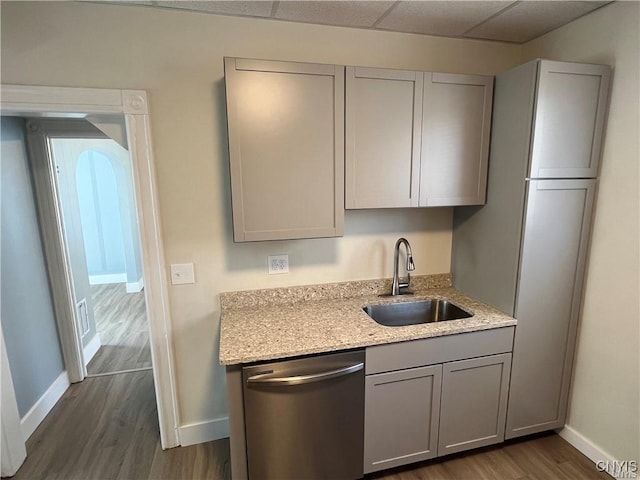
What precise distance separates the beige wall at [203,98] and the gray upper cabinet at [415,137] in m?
0.33

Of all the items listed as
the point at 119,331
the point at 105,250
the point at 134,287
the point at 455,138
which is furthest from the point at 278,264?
the point at 105,250

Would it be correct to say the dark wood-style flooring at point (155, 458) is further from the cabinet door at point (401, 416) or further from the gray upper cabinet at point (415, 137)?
the gray upper cabinet at point (415, 137)

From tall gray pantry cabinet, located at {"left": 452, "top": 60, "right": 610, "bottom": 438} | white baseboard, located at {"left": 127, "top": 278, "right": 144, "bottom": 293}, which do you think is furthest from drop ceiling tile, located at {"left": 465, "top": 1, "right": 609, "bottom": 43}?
white baseboard, located at {"left": 127, "top": 278, "right": 144, "bottom": 293}

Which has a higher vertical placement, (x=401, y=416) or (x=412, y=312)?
(x=412, y=312)

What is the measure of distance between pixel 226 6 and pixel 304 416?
79.0 inches

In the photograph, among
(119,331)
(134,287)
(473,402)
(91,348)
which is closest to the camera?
(473,402)

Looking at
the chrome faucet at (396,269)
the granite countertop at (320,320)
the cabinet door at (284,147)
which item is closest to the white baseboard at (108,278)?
the granite countertop at (320,320)

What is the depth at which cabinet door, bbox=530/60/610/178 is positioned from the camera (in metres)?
1.63

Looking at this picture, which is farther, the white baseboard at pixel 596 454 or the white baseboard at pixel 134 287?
the white baseboard at pixel 134 287

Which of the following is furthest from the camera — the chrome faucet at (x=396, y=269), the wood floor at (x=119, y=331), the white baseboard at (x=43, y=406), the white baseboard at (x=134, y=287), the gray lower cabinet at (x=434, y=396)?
the white baseboard at (x=134, y=287)

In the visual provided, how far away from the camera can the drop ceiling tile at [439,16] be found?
1.65 m

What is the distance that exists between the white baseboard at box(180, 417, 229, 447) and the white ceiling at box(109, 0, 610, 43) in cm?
234

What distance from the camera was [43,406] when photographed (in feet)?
7.68

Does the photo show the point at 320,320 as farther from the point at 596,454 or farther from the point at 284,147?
the point at 596,454
